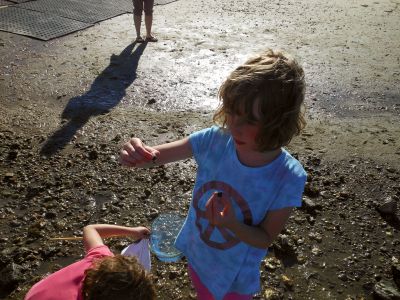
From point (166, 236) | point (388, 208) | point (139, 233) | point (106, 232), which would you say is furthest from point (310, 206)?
point (106, 232)

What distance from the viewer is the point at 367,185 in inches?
147

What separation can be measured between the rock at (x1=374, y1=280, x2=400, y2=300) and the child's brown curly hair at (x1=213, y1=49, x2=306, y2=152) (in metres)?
1.65

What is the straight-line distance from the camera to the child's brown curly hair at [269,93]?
5.18 feet

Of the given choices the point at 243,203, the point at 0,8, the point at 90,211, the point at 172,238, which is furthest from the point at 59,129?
the point at 0,8

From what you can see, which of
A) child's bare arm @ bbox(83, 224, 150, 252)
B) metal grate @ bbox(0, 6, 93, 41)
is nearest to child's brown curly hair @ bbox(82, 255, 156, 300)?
child's bare arm @ bbox(83, 224, 150, 252)

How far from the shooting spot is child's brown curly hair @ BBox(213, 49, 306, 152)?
5.18 feet

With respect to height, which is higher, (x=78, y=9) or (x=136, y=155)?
(x=136, y=155)

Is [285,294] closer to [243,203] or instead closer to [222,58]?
[243,203]

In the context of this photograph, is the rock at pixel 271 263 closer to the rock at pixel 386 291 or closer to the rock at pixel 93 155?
the rock at pixel 386 291

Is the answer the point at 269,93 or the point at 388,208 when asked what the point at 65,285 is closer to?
the point at 269,93

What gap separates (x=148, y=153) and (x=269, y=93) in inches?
22.3

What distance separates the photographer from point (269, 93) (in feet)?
5.19

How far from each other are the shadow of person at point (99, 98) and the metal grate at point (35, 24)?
1.12 meters

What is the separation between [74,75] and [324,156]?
10.1 ft
